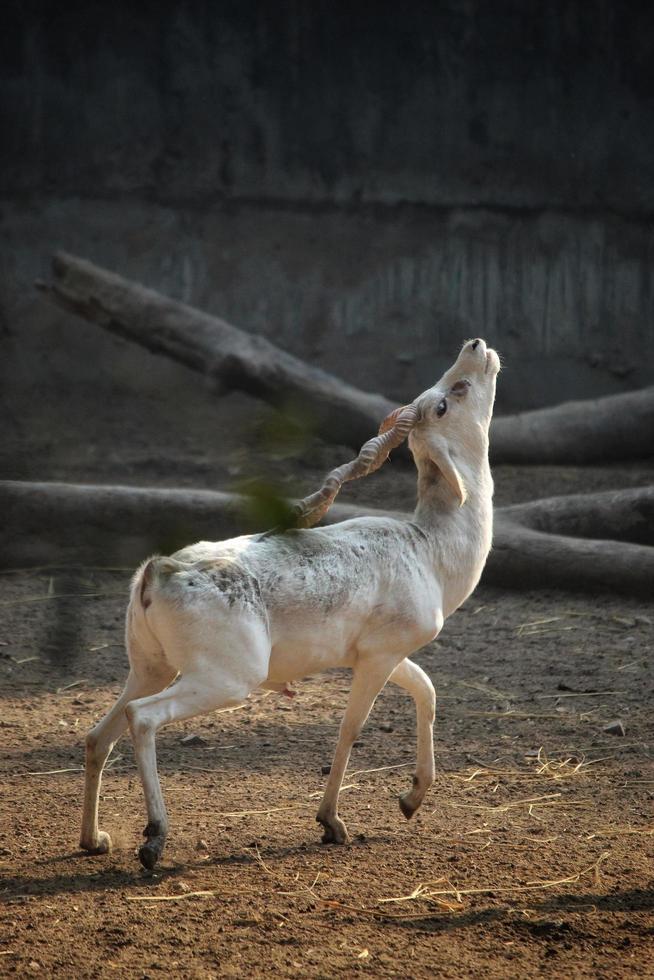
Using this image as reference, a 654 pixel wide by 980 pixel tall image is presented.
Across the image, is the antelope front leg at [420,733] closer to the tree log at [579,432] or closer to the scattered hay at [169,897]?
the scattered hay at [169,897]

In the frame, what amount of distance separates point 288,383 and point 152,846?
17.3 feet

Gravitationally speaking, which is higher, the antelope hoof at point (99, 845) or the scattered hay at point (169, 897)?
the scattered hay at point (169, 897)

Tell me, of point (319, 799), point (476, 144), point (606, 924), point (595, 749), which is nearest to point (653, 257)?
point (476, 144)

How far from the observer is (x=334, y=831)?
3.84 m

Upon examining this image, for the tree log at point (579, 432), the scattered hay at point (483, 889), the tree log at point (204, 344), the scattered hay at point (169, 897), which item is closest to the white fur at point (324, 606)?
the scattered hay at point (169, 897)

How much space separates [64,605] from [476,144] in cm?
962

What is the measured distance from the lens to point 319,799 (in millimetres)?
4297

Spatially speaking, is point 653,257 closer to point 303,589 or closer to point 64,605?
point 303,589

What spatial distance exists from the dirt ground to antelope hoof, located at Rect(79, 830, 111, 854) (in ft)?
0.18

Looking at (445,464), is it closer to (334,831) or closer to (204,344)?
(334,831)

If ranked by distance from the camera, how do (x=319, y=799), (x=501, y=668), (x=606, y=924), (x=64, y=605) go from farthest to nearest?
(x=501, y=668) → (x=319, y=799) → (x=606, y=924) → (x=64, y=605)

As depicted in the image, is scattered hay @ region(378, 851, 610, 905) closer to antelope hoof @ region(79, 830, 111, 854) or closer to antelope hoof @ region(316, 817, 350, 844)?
antelope hoof @ region(316, 817, 350, 844)

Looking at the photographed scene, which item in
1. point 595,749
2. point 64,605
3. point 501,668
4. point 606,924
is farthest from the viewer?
point 501,668

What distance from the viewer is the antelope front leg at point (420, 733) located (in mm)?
4012
